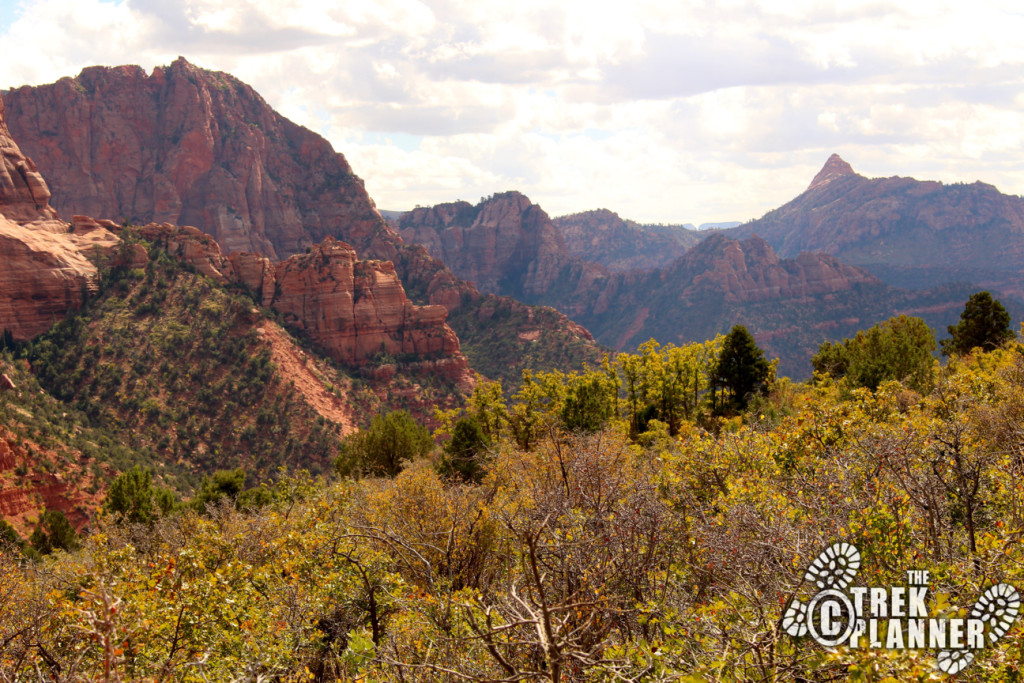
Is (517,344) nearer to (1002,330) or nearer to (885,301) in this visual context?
(1002,330)

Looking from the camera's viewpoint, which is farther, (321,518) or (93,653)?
(321,518)

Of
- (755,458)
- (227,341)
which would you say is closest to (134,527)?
(755,458)

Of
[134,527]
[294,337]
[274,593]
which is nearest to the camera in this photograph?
[274,593]

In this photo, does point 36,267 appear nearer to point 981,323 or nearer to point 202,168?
point 981,323

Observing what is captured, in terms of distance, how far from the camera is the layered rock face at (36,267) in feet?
230

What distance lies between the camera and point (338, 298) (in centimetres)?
9319

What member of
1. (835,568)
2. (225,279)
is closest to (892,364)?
(835,568)

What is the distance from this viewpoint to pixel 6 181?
8206cm

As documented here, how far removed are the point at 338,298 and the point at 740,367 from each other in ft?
222

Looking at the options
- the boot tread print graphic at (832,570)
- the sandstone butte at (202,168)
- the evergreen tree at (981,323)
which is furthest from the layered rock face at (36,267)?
the evergreen tree at (981,323)

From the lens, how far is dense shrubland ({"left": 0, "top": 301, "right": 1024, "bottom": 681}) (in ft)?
20.3

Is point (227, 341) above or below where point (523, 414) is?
above

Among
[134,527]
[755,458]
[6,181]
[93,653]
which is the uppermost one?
[6,181]

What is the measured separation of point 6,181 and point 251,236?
3345 inches
